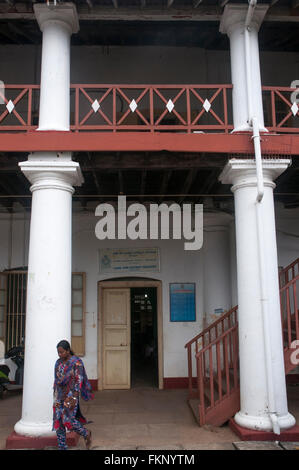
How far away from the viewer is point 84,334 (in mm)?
8969

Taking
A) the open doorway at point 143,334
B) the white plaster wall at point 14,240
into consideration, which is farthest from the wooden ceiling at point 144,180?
the open doorway at point 143,334

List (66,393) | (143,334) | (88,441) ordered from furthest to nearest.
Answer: (143,334)
(88,441)
(66,393)

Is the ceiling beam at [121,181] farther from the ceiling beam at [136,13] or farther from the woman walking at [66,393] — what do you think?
the woman walking at [66,393]

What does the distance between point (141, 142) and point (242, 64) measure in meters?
2.02

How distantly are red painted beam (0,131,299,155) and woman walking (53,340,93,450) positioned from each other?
109 inches

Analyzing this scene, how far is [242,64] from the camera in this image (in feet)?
20.6

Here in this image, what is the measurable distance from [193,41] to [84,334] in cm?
690

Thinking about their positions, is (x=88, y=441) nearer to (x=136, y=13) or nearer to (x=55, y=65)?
(x=55, y=65)

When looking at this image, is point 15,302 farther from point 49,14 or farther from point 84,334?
point 49,14

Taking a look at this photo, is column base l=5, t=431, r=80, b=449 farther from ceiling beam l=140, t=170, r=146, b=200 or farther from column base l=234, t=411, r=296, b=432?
ceiling beam l=140, t=170, r=146, b=200

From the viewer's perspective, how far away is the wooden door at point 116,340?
8.99 metres

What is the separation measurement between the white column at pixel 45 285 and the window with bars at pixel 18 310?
133 inches

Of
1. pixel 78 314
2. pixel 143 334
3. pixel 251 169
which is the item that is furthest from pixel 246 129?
pixel 143 334
